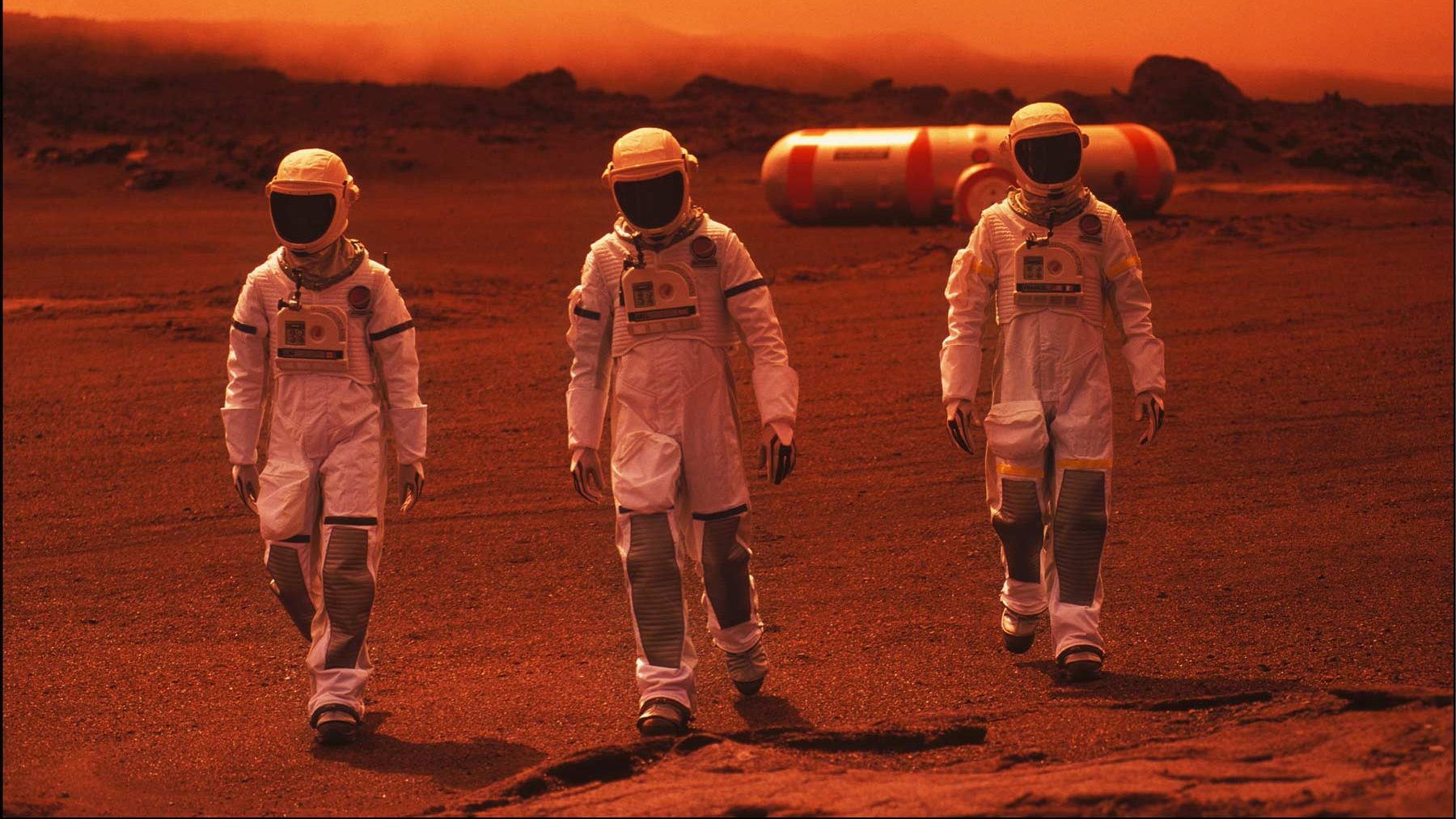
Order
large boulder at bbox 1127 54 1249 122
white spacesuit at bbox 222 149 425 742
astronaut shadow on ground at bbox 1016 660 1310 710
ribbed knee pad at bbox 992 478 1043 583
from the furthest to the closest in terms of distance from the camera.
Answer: large boulder at bbox 1127 54 1249 122, ribbed knee pad at bbox 992 478 1043 583, white spacesuit at bbox 222 149 425 742, astronaut shadow on ground at bbox 1016 660 1310 710

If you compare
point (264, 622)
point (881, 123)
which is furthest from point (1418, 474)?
point (881, 123)

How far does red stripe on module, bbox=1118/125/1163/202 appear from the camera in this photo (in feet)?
63.5

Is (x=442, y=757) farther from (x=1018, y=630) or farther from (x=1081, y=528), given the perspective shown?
(x=1081, y=528)

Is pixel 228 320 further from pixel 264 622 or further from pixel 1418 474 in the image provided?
pixel 1418 474

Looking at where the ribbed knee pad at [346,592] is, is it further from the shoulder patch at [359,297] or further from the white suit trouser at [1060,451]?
the white suit trouser at [1060,451]

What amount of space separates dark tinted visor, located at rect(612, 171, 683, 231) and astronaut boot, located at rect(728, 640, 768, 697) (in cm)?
158

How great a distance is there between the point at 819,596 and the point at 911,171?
13327 mm

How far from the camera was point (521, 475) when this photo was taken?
29.5 ft

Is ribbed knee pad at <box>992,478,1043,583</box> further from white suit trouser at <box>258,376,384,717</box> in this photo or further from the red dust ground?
white suit trouser at <box>258,376,384,717</box>

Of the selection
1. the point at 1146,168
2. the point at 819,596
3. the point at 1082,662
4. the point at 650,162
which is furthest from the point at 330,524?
the point at 1146,168

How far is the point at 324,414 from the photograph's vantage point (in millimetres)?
5297

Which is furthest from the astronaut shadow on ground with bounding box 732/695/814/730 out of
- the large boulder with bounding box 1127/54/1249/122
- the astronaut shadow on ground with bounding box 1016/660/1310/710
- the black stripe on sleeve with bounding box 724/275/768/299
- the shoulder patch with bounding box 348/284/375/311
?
the large boulder with bounding box 1127/54/1249/122

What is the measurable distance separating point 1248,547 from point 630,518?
3.53m

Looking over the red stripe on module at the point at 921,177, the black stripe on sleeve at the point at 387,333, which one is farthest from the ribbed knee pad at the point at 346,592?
the red stripe on module at the point at 921,177
